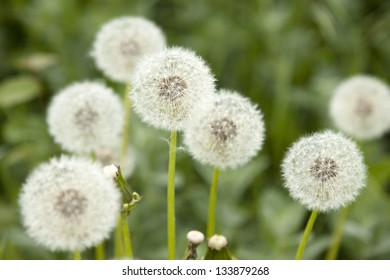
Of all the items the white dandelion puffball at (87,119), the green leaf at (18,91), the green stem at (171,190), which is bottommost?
the green stem at (171,190)

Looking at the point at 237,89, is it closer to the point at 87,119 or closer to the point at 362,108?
the point at 362,108

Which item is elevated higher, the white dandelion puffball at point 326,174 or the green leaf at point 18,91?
the green leaf at point 18,91

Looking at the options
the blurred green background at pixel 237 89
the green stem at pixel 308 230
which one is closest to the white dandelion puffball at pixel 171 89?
the green stem at pixel 308 230

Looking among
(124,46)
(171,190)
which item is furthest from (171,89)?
(124,46)

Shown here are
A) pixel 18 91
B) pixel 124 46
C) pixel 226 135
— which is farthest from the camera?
pixel 18 91

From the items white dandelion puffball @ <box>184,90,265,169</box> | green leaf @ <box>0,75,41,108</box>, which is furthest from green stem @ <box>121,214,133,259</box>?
green leaf @ <box>0,75,41,108</box>

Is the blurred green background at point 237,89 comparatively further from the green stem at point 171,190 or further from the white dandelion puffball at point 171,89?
the white dandelion puffball at point 171,89
